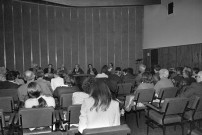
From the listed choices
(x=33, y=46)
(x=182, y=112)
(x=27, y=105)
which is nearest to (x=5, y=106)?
(x=27, y=105)

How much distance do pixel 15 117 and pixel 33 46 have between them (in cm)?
874

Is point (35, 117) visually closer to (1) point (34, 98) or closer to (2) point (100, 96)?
(1) point (34, 98)

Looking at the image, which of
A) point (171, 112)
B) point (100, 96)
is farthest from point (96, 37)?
point (100, 96)

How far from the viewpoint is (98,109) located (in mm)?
2236

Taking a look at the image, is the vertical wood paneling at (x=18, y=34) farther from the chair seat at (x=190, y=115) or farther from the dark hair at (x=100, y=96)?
the dark hair at (x=100, y=96)

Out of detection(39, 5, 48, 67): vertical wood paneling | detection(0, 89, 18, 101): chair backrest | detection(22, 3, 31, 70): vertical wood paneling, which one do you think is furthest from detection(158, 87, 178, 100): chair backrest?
detection(22, 3, 31, 70): vertical wood paneling

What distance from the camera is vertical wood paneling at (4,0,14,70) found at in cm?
1085

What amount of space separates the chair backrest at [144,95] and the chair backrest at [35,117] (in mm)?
2043

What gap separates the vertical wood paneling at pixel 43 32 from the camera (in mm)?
11758

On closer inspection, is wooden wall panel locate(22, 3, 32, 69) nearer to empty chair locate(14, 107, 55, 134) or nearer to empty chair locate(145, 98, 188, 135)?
empty chair locate(14, 107, 55, 134)

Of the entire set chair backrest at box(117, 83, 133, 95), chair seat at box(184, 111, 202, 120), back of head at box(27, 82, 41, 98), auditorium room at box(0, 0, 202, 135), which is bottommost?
chair seat at box(184, 111, 202, 120)

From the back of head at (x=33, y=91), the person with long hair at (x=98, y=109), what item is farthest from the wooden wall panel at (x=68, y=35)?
the person with long hair at (x=98, y=109)

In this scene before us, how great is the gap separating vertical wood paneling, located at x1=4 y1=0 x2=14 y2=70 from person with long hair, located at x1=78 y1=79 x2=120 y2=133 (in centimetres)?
993

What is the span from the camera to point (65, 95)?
395 cm
